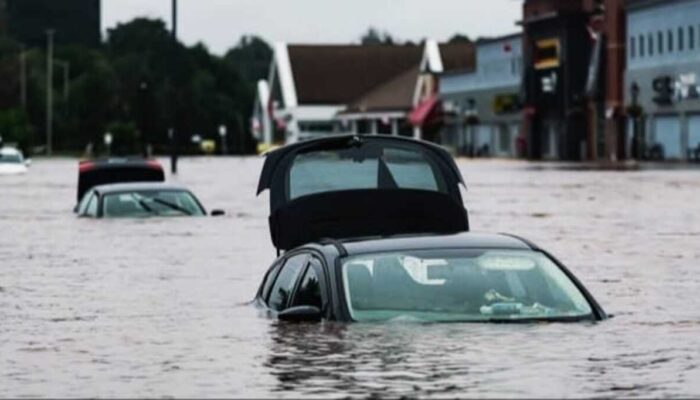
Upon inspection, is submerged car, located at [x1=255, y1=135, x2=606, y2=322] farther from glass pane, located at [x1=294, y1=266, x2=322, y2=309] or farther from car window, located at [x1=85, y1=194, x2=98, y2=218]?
car window, located at [x1=85, y1=194, x2=98, y2=218]

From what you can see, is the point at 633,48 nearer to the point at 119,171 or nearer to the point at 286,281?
the point at 119,171

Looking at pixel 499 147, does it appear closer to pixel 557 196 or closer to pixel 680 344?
pixel 557 196

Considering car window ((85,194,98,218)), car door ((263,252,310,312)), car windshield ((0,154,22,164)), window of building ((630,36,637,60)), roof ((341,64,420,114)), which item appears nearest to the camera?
car door ((263,252,310,312))

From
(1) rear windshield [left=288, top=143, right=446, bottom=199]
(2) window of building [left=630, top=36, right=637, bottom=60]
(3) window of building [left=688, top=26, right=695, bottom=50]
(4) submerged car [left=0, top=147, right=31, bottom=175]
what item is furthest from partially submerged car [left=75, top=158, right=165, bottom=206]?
(2) window of building [left=630, top=36, right=637, bottom=60]

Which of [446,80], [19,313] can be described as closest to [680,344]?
[19,313]

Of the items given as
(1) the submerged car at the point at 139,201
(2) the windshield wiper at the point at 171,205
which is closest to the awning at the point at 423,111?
(1) the submerged car at the point at 139,201

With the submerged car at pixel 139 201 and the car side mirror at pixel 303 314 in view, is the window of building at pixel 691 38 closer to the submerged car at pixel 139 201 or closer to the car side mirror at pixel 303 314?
the submerged car at pixel 139 201

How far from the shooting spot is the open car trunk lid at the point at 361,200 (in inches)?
831

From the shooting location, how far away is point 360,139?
2189 centimetres

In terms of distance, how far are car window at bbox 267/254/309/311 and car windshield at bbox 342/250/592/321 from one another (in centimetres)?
84

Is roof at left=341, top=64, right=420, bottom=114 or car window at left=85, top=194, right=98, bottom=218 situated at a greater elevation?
roof at left=341, top=64, right=420, bottom=114

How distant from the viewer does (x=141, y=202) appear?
4141 centimetres

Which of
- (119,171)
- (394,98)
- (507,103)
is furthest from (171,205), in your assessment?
(394,98)

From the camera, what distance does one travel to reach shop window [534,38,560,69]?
133 metres
